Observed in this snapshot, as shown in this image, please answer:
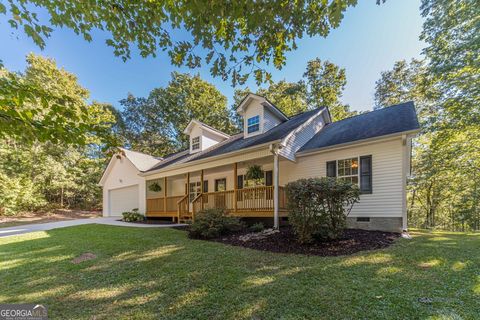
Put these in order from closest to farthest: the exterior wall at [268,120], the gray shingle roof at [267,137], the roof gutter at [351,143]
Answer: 1. the roof gutter at [351,143]
2. the gray shingle roof at [267,137]
3. the exterior wall at [268,120]

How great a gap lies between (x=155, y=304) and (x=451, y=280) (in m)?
4.87

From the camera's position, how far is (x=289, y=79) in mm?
24922

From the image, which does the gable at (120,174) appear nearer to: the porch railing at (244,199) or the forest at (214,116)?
the forest at (214,116)

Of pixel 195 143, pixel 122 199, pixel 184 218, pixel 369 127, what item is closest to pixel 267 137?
pixel 369 127

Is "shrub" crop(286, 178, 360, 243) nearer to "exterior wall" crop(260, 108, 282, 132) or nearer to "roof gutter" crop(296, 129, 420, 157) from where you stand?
"roof gutter" crop(296, 129, 420, 157)

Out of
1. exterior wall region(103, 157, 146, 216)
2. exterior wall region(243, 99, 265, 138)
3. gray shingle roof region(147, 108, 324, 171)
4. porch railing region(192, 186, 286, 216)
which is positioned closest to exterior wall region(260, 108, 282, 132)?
exterior wall region(243, 99, 265, 138)

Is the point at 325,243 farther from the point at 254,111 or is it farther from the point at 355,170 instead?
the point at 254,111

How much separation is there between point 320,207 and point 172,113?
25.7 m

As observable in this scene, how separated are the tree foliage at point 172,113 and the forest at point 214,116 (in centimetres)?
13

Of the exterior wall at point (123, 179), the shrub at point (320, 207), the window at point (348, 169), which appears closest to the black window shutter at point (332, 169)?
the window at point (348, 169)

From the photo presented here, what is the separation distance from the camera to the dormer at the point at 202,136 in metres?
15.2

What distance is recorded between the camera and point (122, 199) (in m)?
18.6

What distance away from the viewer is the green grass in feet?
10.5

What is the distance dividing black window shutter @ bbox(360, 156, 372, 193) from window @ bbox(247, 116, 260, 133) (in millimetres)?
5743
